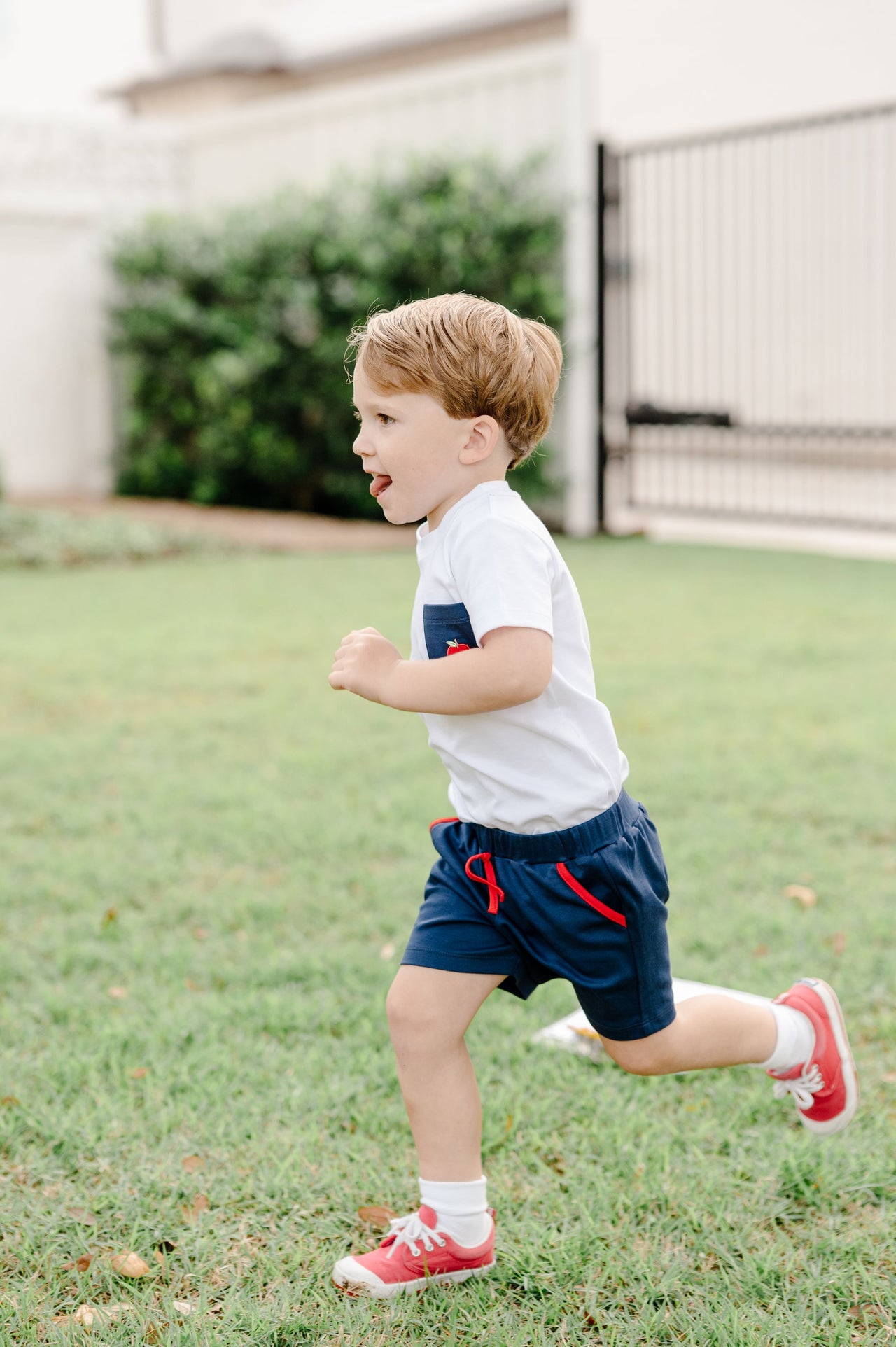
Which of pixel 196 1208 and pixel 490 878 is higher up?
pixel 490 878

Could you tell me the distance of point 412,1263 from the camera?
1.81 m

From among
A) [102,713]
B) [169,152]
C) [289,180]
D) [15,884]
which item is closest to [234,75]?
[169,152]

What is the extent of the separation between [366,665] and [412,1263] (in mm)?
790

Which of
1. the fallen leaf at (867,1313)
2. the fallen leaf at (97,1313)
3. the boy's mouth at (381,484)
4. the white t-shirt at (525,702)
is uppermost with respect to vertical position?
the boy's mouth at (381,484)

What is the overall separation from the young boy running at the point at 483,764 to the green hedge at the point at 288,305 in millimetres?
8092

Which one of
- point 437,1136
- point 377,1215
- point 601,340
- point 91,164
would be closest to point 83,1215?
point 377,1215

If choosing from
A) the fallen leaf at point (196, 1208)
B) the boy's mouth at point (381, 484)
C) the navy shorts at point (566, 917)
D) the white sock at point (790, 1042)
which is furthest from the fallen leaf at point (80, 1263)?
the boy's mouth at point (381, 484)

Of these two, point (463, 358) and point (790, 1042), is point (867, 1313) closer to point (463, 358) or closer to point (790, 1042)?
point (790, 1042)

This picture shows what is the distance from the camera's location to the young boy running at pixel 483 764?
5.55 feet

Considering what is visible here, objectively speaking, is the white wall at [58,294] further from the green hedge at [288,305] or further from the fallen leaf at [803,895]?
the fallen leaf at [803,895]

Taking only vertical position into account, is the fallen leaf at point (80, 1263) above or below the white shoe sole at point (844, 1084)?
below

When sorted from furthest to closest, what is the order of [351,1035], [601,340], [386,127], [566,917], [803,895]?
[386,127] → [601,340] → [803,895] → [351,1035] → [566,917]

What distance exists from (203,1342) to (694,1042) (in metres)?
0.74

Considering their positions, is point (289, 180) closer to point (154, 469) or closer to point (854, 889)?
point (154, 469)
